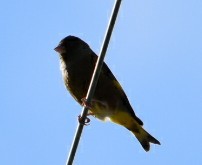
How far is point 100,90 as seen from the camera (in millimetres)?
6512

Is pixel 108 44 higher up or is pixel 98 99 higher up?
pixel 98 99

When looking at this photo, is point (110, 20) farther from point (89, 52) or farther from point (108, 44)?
point (89, 52)

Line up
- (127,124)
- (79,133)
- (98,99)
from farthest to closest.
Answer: (127,124) < (98,99) < (79,133)

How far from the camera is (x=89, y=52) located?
7.04 meters

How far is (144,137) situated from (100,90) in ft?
3.15

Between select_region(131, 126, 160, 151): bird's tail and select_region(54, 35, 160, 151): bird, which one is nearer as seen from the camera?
select_region(54, 35, 160, 151): bird

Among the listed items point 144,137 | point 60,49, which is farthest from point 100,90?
point 60,49

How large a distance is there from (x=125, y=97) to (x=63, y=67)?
909 millimetres

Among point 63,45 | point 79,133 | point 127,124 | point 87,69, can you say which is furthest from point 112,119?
point 79,133

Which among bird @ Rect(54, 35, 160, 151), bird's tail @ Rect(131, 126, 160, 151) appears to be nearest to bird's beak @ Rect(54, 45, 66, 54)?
bird @ Rect(54, 35, 160, 151)

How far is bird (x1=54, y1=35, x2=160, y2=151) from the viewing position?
6480 mm

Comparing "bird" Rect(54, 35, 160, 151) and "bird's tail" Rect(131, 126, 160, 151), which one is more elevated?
"bird" Rect(54, 35, 160, 151)

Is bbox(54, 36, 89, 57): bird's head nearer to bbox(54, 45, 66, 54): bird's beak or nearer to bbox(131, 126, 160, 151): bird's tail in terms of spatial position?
bbox(54, 45, 66, 54): bird's beak

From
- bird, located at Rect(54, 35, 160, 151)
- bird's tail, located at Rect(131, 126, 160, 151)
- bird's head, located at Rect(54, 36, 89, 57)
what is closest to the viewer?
bird, located at Rect(54, 35, 160, 151)
